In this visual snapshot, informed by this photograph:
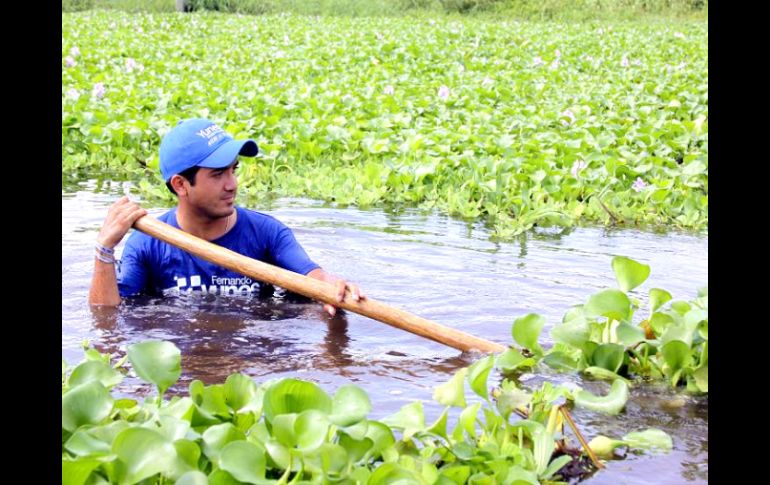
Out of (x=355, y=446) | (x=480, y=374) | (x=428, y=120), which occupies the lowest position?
(x=355, y=446)

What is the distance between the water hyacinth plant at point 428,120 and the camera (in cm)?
668

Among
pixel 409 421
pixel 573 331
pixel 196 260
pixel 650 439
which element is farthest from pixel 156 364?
pixel 196 260

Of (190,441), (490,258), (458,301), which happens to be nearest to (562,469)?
(190,441)

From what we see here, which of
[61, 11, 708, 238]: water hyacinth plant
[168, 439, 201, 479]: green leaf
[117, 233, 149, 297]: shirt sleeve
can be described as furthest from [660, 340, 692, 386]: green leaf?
[61, 11, 708, 238]: water hyacinth plant

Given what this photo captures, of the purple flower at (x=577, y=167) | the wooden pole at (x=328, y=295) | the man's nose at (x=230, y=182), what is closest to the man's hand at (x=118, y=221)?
the wooden pole at (x=328, y=295)

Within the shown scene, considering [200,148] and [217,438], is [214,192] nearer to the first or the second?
[200,148]

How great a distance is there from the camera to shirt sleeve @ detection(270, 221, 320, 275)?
14.3 ft

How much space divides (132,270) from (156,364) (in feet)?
6.23

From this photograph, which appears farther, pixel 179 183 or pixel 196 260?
pixel 196 260

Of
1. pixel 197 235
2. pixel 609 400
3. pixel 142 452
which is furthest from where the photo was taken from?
pixel 197 235

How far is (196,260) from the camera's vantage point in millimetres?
4410

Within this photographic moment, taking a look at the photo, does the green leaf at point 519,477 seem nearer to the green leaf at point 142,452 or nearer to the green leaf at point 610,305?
the green leaf at point 142,452
